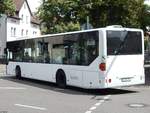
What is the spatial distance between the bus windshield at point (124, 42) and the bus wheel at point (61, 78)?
3.33m

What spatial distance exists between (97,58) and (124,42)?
56.3 inches

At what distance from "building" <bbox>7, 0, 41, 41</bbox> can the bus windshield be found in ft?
201

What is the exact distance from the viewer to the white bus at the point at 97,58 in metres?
17.3

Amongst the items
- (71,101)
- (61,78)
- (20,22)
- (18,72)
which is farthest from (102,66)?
(20,22)

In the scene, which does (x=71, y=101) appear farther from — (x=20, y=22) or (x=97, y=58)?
(x=20, y=22)

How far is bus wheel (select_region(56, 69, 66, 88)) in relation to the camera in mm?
20125

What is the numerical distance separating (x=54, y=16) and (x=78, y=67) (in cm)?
1975

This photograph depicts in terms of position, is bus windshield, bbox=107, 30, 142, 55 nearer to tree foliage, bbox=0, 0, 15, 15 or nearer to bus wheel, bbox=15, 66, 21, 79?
bus wheel, bbox=15, 66, 21, 79

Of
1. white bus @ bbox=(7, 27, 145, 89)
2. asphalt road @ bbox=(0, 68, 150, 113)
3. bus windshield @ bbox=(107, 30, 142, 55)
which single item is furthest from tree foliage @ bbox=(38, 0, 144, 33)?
bus windshield @ bbox=(107, 30, 142, 55)

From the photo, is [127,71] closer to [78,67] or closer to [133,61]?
[133,61]

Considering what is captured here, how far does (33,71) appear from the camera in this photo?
23.4 meters

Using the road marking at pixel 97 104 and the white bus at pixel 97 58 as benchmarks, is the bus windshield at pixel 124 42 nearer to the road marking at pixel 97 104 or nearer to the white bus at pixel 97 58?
the white bus at pixel 97 58

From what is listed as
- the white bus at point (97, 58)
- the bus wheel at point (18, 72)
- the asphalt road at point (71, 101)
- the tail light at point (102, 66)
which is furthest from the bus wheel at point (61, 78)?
the bus wheel at point (18, 72)

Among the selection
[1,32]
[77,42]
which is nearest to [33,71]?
[77,42]
